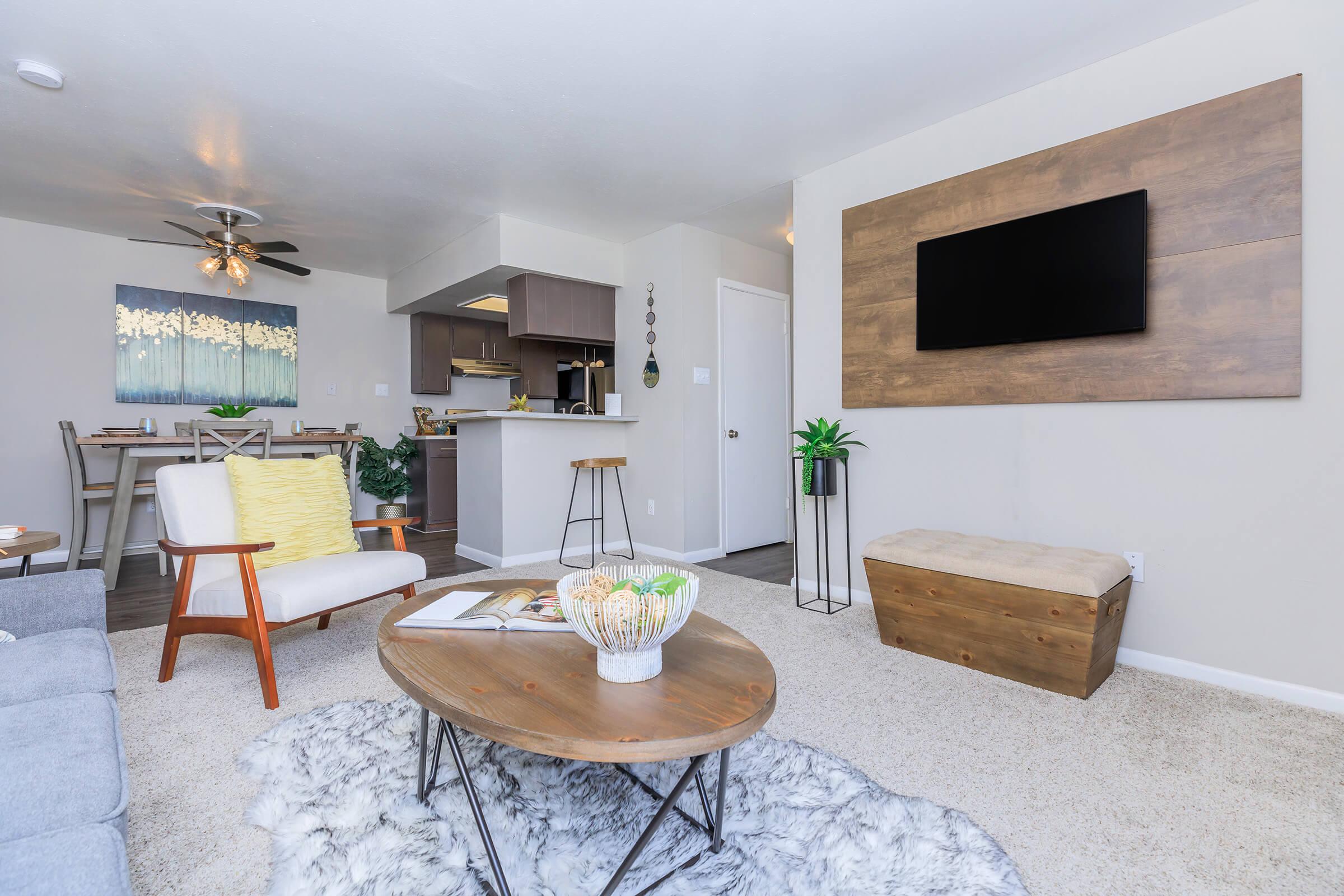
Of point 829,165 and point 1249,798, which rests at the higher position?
point 829,165

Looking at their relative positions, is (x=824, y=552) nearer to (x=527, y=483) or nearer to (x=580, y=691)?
(x=527, y=483)

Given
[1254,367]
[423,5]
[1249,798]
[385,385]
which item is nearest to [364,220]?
[385,385]

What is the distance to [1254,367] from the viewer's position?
2.22 metres

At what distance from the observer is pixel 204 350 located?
525 centimetres

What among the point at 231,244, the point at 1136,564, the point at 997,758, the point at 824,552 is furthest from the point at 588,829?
the point at 231,244

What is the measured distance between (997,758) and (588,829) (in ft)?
3.92

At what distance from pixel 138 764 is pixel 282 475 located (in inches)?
49.7

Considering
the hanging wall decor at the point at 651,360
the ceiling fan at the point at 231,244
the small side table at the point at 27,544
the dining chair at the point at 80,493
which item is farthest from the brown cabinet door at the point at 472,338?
the small side table at the point at 27,544

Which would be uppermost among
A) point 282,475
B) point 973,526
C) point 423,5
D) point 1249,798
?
point 423,5

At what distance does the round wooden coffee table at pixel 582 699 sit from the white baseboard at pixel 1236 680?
1.94 meters

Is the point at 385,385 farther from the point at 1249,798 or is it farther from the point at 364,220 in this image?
the point at 1249,798

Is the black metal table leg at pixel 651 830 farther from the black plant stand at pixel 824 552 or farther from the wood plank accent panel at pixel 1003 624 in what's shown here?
the black plant stand at pixel 824 552

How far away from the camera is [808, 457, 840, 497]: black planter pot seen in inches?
130

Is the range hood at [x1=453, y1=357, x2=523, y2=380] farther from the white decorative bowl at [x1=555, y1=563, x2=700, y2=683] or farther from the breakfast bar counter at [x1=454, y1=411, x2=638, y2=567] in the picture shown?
the white decorative bowl at [x1=555, y1=563, x2=700, y2=683]
